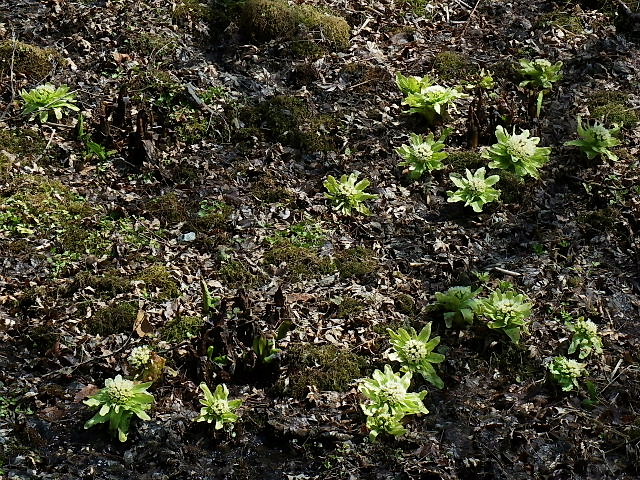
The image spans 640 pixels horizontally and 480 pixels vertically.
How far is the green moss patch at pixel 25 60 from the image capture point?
243 inches

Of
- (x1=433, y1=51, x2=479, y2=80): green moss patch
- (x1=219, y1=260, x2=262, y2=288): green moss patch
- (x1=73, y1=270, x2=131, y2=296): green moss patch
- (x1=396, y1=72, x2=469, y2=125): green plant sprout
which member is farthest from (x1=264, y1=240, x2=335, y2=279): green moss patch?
(x1=433, y1=51, x2=479, y2=80): green moss patch

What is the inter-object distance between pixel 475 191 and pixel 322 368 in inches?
74.1

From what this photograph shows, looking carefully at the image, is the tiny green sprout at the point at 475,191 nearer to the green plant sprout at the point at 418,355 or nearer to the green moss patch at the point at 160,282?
the green plant sprout at the point at 418,355

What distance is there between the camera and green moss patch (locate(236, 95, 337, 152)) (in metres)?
6.04

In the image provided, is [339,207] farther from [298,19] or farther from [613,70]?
[613,70]

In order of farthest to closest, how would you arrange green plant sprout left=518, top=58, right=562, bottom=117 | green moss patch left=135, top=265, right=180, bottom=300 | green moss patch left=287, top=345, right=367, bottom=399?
green plant sprout left=518, top=58, right=562, bottom=117 < green moss patch left=135, top=265, right=180, bottom=300 < green moss patch left=287, top=345, right=367, bottom=399

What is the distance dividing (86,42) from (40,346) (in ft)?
10.4

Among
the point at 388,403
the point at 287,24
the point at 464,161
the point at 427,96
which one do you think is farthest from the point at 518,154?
the point at 287,24

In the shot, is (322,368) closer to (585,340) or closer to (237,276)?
(237,276)

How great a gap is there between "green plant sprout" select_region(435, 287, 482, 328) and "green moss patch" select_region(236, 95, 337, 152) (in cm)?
182

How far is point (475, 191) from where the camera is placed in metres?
5.48

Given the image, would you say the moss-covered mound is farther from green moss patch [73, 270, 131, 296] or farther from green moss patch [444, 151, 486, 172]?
green moss patch [73, 270, 131, 296]

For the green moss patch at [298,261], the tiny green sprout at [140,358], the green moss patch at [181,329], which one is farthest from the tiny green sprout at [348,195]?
the tiny green sprout at [140,358]

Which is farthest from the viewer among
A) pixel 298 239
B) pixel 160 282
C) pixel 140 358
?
pixel 298 239
